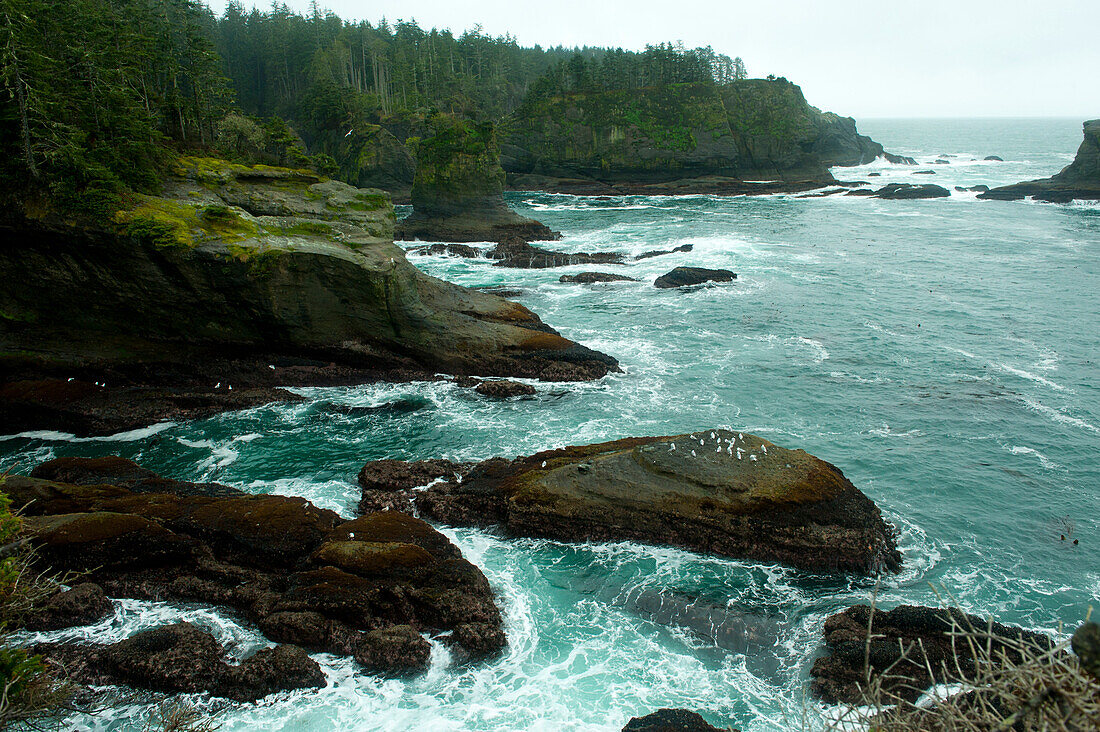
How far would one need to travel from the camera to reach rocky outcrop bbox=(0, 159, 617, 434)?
26.2 metres

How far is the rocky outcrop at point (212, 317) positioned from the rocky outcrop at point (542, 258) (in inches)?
765

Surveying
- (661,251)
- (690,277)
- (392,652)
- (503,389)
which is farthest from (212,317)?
(661,251)

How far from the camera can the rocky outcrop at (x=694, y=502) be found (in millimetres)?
17750

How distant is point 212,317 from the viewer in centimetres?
2872

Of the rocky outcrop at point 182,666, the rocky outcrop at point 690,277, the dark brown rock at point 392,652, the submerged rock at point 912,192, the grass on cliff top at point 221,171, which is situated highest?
the grass on cliff top at point 221,171

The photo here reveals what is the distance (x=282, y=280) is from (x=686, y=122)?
8222 centimetres

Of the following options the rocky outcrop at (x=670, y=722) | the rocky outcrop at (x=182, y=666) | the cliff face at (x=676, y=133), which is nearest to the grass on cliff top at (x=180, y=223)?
the rocky outcrop at (x=182, y=666)

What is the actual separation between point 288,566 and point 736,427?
16.7 metres

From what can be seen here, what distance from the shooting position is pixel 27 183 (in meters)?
25.8

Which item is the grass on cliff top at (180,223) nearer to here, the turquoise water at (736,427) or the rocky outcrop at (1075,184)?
the turquoise water at (736,427)

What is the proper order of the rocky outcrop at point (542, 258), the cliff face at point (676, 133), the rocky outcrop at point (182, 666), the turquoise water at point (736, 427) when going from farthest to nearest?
the cliff face at point (676, 133)
the rocky outcrop at point (542, 258)
the turquoise water at point (736, 427)
the rocky outcrop at point (182, 666)

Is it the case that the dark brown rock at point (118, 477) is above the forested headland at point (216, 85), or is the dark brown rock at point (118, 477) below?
below

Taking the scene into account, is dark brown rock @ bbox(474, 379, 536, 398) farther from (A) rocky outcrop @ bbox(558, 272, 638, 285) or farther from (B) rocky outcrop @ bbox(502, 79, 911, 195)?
(B) rocky outcrop @ bbox(502, 79, 911, 195)

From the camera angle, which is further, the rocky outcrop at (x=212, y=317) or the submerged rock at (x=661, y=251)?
the submerged rock at (x=661, y=251)
